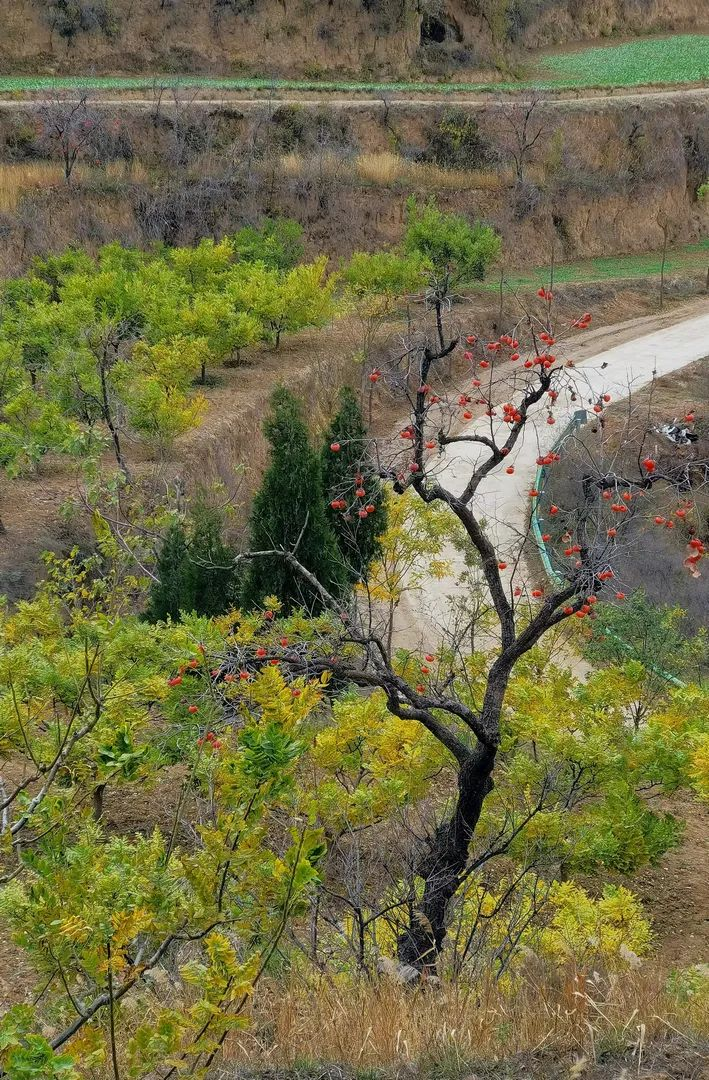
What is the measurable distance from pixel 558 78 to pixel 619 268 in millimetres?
14337

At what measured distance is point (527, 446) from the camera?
25062mm

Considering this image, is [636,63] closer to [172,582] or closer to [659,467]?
[659,467]

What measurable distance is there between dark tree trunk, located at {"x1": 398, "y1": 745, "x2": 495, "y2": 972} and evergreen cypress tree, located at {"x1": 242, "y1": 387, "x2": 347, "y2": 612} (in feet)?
23.3

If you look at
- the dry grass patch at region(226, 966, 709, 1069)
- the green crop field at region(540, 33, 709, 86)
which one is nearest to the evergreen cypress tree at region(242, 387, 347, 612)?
the dry grass patch at region(226, 966, 709, 1069)

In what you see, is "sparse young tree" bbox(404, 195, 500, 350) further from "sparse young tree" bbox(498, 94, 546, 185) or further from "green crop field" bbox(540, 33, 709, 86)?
"green crop field" bbox(540, 33, 709, 86)

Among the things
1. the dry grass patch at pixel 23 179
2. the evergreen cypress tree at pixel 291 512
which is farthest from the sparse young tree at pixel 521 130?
the evergreen cypress tree at pixel 291 512

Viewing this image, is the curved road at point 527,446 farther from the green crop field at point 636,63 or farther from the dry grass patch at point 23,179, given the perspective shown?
the green crop field at point 636,63

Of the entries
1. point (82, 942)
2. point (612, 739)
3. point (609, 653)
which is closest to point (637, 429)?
point (609, 653)

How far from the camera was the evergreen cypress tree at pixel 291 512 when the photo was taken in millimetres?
14789

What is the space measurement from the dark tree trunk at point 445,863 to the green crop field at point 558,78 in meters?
34.0

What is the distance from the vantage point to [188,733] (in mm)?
8180

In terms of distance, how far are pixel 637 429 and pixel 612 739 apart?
50.1 feet

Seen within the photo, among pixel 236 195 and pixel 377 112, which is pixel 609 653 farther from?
pixel 377 112

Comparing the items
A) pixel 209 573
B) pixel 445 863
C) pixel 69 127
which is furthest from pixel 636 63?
pixel 445 863
